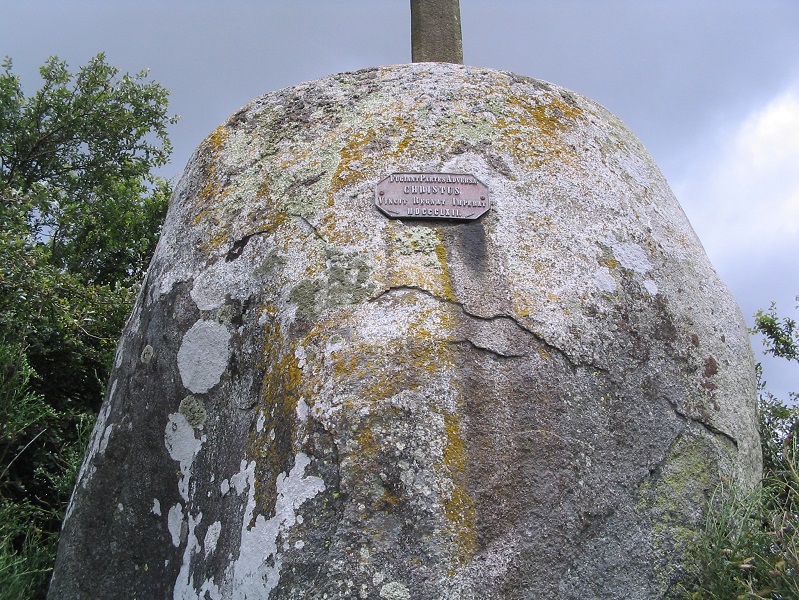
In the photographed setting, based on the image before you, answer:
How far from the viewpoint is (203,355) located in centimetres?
287

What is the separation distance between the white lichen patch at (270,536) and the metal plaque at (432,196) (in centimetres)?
94

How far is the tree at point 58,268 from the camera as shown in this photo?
162 inches

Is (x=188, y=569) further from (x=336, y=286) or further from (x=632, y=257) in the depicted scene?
(x=632, y=257)

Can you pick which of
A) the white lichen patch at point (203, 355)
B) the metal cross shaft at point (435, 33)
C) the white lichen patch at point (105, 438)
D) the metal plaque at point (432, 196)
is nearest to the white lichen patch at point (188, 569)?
the white lichen patch at point (203, 355)

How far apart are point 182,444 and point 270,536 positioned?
618 millimetres

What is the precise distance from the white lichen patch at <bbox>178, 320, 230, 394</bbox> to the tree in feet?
3.92

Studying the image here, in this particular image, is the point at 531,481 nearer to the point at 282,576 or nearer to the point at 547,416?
the point at 547,416

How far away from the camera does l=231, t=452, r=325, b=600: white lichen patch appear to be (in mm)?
2348

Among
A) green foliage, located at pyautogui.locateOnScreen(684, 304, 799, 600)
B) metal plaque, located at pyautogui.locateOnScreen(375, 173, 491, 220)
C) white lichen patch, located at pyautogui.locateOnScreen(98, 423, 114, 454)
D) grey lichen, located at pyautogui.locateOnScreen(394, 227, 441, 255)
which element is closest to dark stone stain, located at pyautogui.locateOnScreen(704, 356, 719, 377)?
green foliage, located at pyautogui.locateOnScreen(684, 304, 799, 600)

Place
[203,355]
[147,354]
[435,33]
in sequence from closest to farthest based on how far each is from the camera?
[203,355]
[147,354]
[435,33]

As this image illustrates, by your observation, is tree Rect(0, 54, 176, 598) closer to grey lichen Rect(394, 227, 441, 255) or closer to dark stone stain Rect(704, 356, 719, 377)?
grey lichen Rect(394, 227, 441, 255)

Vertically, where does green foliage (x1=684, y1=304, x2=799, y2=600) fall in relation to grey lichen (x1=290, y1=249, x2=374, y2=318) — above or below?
below

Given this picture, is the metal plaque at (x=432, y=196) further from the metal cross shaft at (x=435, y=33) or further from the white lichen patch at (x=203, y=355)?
the metal cross shaft at (x=435, y=33)

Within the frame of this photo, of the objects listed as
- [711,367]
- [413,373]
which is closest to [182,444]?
[413,373]
